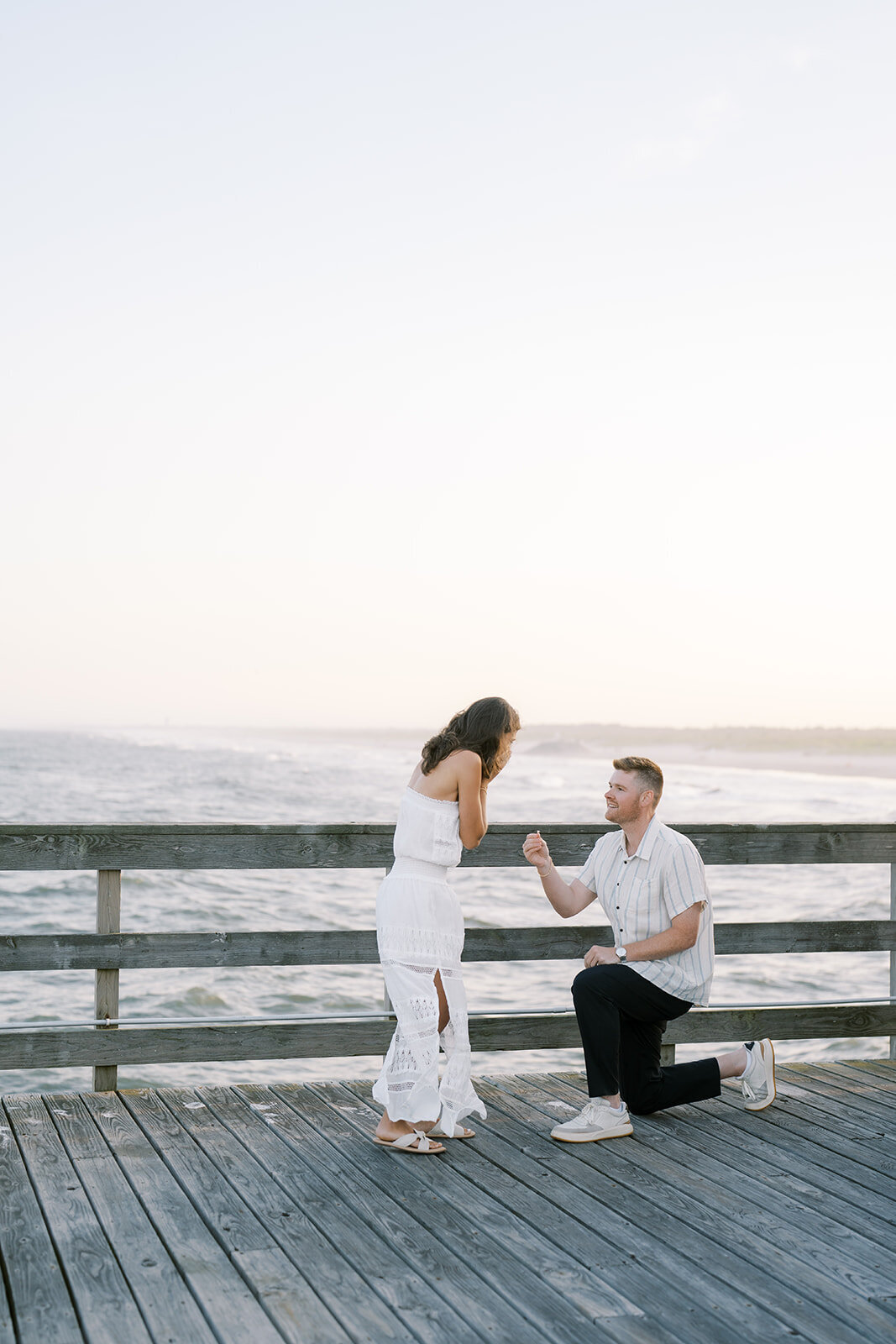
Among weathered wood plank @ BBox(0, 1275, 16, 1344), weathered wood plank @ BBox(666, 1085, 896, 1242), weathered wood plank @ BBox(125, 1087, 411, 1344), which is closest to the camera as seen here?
weathered wood plank @ BBox(0, 1275, 16, 1344)

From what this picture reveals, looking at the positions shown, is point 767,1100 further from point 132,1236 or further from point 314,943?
point 132,1236

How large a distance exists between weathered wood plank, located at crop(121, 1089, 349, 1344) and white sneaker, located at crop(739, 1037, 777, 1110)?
184 centimetres

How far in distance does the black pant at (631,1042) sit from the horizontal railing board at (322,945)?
0.35 m

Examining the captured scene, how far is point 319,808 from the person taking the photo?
2928 cm

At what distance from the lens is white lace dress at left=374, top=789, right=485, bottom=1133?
3.64 metres

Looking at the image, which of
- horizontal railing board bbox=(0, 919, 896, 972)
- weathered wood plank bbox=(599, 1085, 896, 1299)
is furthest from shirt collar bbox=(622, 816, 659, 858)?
weathered wood plank bbox=(599, 1085, 896, 1299)

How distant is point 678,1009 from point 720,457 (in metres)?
14.3

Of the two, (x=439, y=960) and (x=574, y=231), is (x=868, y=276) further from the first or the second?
(x=439, y=960)

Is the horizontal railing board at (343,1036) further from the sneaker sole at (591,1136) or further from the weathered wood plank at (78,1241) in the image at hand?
the sneaker sole at (591,1136)

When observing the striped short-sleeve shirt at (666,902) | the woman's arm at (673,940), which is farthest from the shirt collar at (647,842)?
the woman's arm at (673,940)

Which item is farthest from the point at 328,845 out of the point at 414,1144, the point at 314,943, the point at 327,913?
the point at 327,913

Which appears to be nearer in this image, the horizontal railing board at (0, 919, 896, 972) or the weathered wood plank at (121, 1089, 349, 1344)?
the weathered wood plank at (121, 1089, 349, 1344)

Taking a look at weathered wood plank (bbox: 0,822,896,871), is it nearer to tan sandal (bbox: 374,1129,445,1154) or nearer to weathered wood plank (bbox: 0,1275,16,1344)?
tan sandal (bbox: 374,1129,445,1154)

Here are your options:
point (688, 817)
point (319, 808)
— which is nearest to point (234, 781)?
point (319, 808)
